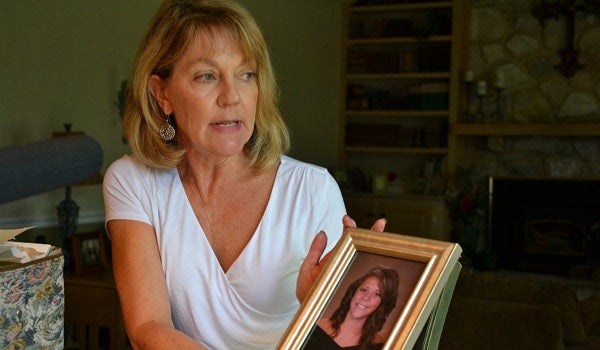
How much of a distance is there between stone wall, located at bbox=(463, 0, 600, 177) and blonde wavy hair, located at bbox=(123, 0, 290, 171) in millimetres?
6145

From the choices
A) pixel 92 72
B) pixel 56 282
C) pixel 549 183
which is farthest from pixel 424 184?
pixel 56 282

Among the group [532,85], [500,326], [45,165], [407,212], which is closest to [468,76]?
[532,85]

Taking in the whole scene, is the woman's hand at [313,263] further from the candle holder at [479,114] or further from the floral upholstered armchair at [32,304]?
the candle holder at [479,114]

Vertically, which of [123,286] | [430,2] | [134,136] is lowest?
[123,286]

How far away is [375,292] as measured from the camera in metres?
0.75

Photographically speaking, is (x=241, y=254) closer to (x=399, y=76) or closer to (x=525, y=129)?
(x=525, y=129)

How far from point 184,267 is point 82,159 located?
36.1 inches

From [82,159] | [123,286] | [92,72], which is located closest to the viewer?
[82,159]

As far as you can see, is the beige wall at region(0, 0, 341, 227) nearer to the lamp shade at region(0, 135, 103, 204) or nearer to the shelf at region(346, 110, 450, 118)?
the shelf at region(346, 110, 450, 118)

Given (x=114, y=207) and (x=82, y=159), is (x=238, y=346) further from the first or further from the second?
(x=82, y=159)

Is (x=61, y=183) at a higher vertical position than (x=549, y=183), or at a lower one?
higher

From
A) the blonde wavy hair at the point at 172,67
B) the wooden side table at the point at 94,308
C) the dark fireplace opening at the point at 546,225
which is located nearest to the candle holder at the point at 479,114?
the dark fireplace opening at the point at 546,225

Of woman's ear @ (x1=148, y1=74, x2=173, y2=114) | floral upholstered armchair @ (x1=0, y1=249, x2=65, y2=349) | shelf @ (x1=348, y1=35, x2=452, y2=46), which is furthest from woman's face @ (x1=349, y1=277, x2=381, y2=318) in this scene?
shelf @ (x1=348, y1=35, x2=452, y2=46)

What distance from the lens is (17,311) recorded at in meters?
0.62
